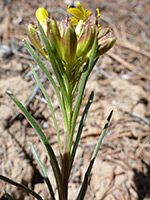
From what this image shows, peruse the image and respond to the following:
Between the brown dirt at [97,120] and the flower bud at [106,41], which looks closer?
the flower bud at [106,41]

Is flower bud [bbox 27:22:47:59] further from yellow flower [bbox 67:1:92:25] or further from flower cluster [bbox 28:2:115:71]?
yellow flower [bbox 67:1:92:25]

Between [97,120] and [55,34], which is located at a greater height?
[55,34]

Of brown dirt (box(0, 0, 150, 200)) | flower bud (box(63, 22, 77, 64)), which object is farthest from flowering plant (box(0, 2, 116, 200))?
brown dirt (box(0, 0, 150, 200))

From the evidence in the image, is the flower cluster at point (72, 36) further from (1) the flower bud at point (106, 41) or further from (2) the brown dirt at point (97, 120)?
(2) the brown dirt at point (97, 120)

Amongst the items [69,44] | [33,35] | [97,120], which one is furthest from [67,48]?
[97,120]

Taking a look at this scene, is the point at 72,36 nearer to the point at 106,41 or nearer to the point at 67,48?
the point at 67,48

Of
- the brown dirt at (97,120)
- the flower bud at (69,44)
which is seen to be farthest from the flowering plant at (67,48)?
the brown dirt at (97,120)
